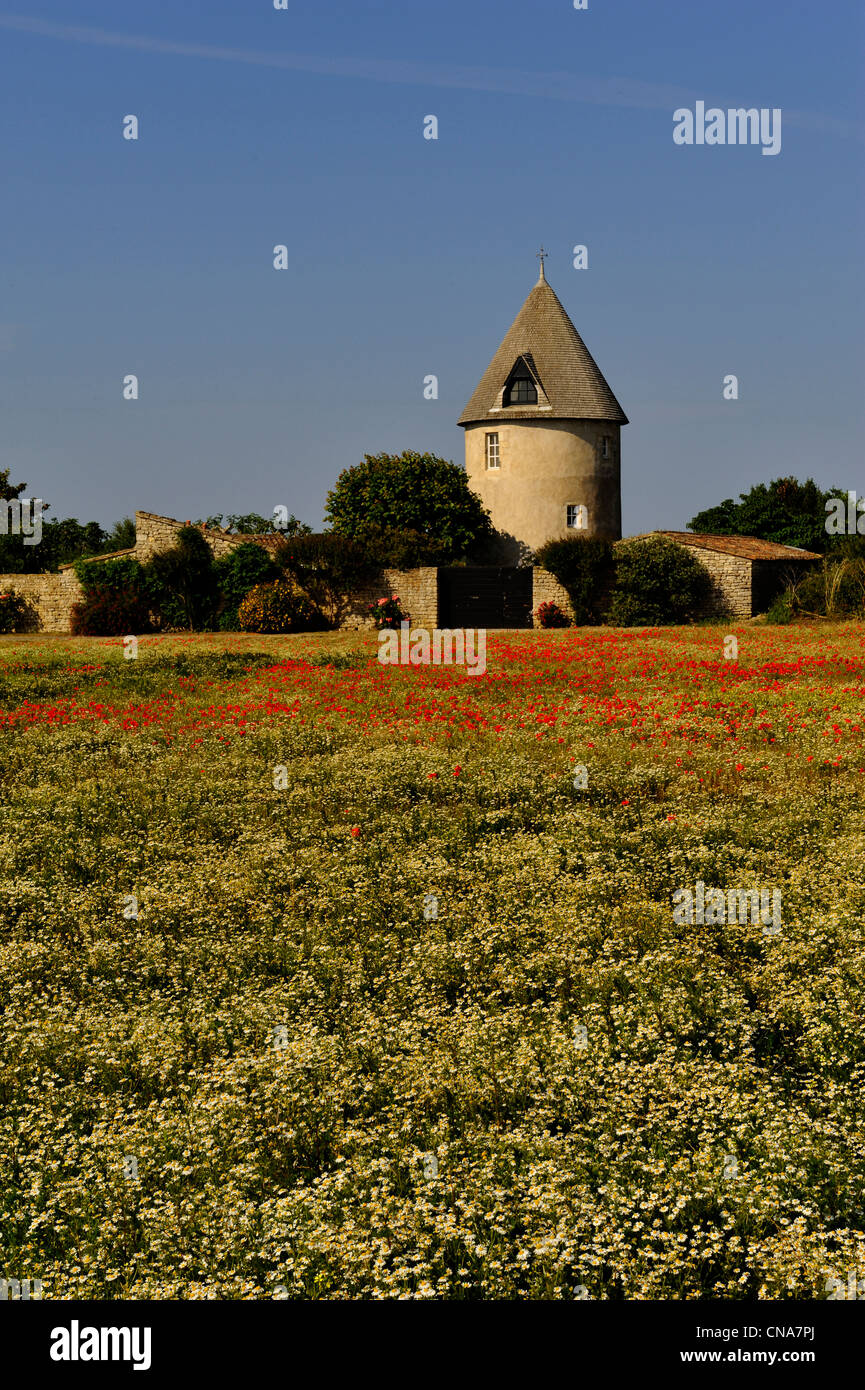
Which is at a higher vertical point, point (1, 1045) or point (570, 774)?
point (570, 774)

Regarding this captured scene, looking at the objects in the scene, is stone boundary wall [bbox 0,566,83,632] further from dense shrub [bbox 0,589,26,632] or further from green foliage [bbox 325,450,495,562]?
green foliage [bbox 325,450,495,562]

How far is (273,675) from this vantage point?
987 inches

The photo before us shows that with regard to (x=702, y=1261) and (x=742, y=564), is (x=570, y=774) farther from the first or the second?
(x=742, y=564)

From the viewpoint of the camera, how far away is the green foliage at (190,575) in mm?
43031

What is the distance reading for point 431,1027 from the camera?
23.0 feet

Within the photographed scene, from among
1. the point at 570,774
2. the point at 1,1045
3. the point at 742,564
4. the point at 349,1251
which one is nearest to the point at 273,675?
the point at 570,774

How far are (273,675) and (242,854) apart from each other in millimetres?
14531

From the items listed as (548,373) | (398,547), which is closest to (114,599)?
(398,547)

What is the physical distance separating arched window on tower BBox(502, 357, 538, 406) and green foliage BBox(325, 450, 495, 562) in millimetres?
5176

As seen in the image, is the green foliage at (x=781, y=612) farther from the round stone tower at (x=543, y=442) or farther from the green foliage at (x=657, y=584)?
the round stone tower at (x=543, y=442)

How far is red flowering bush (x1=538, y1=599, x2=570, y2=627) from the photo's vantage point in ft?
148

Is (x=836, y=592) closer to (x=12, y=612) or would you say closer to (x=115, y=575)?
(x=115, y=575)

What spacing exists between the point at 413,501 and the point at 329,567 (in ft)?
28.1

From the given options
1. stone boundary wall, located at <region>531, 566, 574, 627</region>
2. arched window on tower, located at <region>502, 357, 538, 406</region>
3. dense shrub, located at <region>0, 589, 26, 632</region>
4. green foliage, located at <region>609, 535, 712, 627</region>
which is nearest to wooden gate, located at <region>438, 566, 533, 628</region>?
stone boundary wall, located at <region>531, 566, 574, 627</region>
